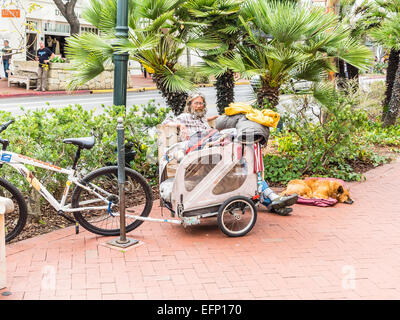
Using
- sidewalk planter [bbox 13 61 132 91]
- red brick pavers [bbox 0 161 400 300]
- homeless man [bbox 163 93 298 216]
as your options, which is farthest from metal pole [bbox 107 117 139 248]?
sidewalk planter [bbox 13 61 132 91]

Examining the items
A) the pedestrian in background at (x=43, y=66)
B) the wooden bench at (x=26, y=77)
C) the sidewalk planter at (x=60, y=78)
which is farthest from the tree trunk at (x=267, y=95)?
the wooden bench at (x=26, y=77)

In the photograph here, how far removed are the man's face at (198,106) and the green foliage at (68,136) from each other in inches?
37.7

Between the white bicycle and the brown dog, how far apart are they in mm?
2318

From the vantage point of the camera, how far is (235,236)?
517cm

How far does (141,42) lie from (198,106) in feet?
5.57

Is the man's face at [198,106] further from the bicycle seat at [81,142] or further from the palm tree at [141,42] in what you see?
the bicycle seat at [81,142]

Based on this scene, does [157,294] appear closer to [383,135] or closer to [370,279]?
[370,279]

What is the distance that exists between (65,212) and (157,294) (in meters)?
1.69

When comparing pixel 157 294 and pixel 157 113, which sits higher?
pixel 157 113

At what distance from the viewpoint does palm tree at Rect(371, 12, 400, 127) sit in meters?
11.0

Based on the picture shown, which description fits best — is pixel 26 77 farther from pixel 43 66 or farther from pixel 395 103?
pixel 395 103

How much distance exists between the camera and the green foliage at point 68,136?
5414mm
